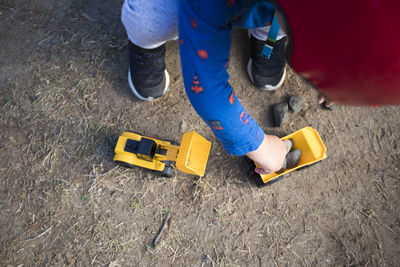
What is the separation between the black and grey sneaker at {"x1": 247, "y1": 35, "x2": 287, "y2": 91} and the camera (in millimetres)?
1411

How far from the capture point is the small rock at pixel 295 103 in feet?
4.85

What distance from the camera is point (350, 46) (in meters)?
0.44

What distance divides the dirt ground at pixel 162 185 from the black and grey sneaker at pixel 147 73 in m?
0.07

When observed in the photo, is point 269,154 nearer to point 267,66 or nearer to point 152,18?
point 267,66

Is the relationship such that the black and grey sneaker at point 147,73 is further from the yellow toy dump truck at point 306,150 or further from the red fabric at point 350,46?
the red fabric at point 350,46

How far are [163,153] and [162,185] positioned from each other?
0.78 ft

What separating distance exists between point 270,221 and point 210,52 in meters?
0.96

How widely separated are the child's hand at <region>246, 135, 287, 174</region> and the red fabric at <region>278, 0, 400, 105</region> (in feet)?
1.74

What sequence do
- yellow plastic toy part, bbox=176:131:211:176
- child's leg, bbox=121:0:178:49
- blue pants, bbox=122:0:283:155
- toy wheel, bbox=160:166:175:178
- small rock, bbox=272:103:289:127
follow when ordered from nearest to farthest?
blue pants, bbox=122:0:283:155 < child's leg, bbox=121:0:178:49 < yellow plastic toy part, bbox=176:131:211:176 < toy wheel, bbox=160:166:175:178 < small rock, bbox=272:103:289:127

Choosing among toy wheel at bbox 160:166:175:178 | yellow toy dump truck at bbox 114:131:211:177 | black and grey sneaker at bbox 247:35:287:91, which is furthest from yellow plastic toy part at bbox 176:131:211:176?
black and grey sneaker at bbox 247:35:287:91

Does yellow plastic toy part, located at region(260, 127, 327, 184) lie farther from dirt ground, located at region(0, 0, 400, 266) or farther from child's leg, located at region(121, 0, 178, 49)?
child's leg, located at region(121, 0, 178, 49)

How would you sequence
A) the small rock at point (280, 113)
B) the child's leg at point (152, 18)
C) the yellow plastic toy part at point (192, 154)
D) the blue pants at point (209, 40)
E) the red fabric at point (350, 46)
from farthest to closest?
the small rock at point (280, 113) → the yellow plastic toy part at point (192, 154) → the child's leg at point (152, 18) → the blue pants at point (209, 40) → the red fabric at point (350, 46)

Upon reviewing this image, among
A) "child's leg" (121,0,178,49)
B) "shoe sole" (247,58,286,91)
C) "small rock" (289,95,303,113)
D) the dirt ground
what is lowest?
the dirt ground

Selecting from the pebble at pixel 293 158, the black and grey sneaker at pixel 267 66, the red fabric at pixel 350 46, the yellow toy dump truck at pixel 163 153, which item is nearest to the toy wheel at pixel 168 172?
the yellow toy dump truck at pixel 163 153
